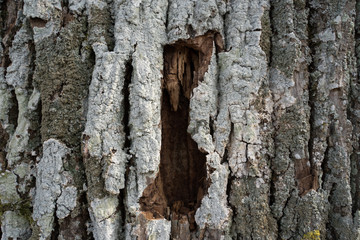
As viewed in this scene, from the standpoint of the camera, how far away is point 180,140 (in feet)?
7.83

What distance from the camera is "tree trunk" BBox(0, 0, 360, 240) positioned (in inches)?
81.4

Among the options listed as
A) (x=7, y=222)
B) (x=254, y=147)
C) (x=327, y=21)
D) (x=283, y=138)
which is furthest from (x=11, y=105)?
(x=327, y=21)

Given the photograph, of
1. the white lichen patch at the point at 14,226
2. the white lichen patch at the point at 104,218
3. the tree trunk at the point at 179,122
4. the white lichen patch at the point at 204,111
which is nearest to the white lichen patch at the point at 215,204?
the tree trunk at the point at 179,122

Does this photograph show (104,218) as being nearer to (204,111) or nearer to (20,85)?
(204,111)

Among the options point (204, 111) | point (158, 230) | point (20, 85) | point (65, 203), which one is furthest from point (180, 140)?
point (20, 85)

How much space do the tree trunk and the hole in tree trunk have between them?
0.04 feet

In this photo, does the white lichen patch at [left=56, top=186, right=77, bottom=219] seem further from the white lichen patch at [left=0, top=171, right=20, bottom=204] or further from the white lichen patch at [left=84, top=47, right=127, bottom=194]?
the white lichen patch at [left=0, top=171, right=20, bottom=204]

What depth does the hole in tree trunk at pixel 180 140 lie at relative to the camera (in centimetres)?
220

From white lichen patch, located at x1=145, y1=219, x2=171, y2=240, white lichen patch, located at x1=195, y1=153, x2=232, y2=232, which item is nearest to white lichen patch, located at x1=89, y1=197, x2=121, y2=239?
white lichen patch, located at x1=145, y1=219, x2=171, y2=240

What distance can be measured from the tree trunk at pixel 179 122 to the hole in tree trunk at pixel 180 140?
0.01 metres

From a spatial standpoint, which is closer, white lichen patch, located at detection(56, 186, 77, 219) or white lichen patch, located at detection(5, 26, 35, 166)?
white lichen patch, located at detection(56, 186, 77, 219)

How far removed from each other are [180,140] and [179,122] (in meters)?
0.15

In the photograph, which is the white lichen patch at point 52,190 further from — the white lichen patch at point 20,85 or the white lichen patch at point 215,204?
the white lichen patch at point 215,204

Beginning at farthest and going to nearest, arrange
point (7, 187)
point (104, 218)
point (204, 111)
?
point (7, 187)
point (204, 111)
point (104, 218)
